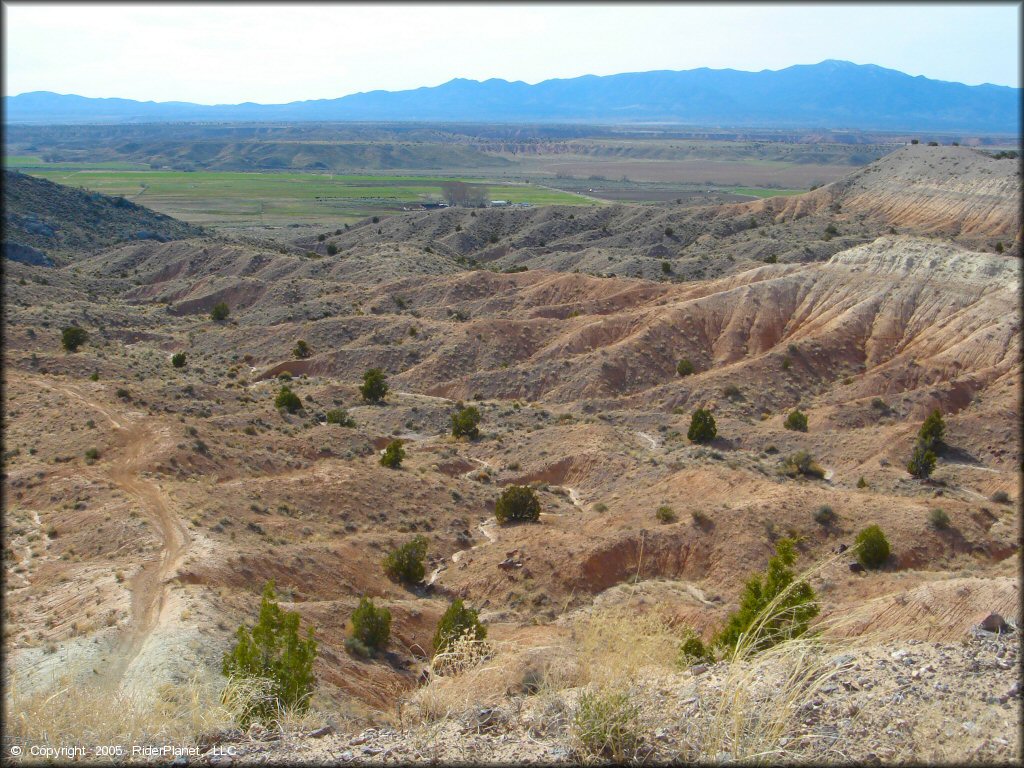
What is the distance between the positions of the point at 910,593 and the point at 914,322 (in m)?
35.3

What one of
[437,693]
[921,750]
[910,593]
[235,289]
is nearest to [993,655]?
[921,750]

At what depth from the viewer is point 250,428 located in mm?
35438

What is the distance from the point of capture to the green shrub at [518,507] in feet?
97.8

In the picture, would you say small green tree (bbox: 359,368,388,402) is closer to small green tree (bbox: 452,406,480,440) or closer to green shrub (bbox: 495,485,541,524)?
small green tree (bbox: 452,406,480,440)

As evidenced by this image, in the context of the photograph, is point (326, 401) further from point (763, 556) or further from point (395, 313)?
point (763, 556)

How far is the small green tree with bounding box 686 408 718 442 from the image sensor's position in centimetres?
3916

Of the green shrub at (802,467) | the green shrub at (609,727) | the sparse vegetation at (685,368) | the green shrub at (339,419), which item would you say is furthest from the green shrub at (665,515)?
the sparse vegetation at (685,368)

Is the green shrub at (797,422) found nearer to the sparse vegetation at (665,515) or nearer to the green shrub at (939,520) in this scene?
the green shrub at (939,520)

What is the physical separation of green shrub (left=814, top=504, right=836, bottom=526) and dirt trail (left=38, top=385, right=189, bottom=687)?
63.6 feet

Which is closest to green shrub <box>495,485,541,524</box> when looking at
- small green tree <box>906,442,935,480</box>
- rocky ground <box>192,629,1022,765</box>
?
small green tree <box>906,442,935,480</box>

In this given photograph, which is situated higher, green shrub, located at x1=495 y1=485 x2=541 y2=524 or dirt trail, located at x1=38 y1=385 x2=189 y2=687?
dirt trail, located at x1=38 y1=385 x2=189 y2=687

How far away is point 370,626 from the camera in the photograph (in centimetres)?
1944

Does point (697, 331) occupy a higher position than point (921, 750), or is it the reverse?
point (921, 750)

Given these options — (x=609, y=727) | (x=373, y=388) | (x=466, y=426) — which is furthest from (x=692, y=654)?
(x=373, y=388)
